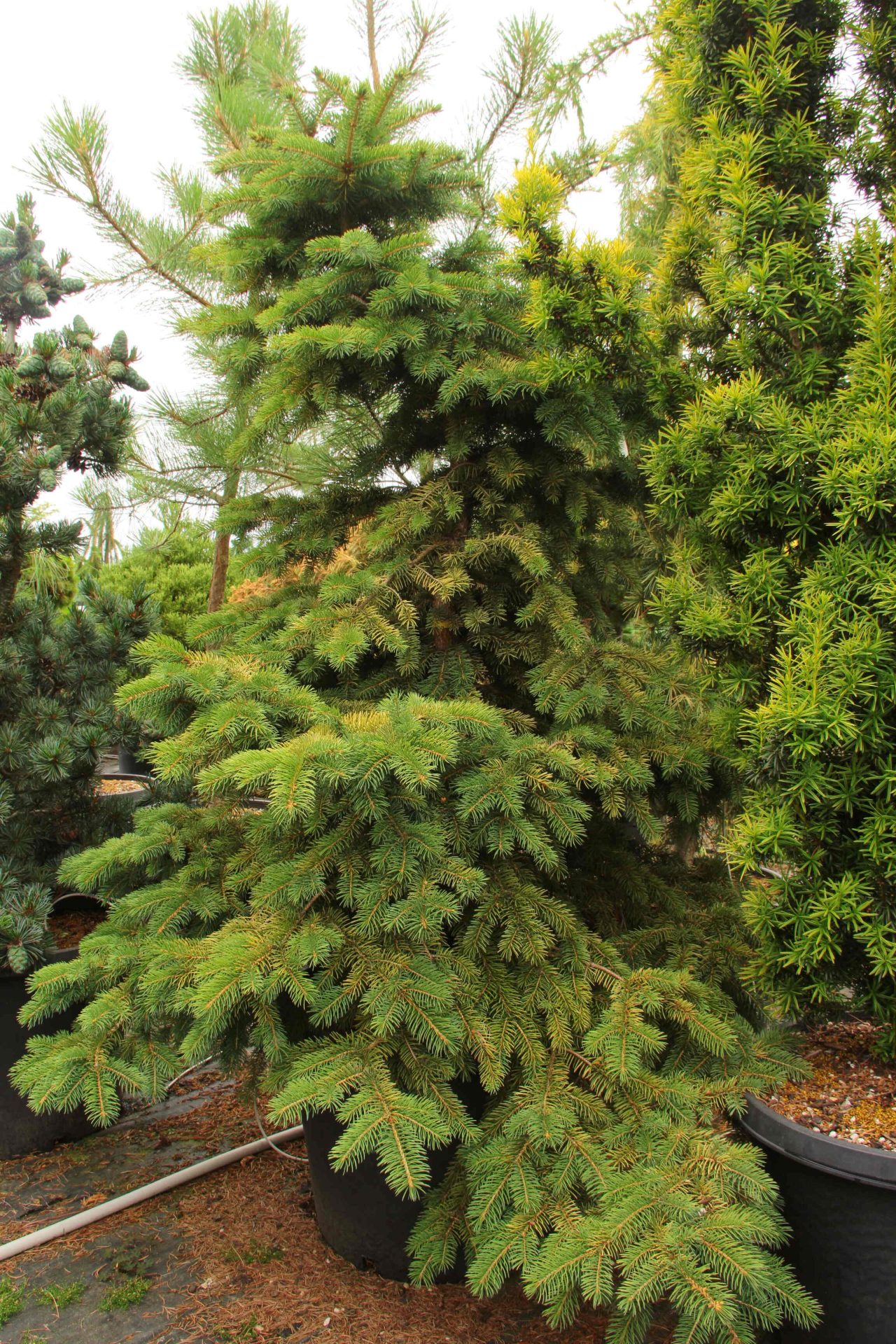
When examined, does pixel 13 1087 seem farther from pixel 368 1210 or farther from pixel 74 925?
pixel 368 1210

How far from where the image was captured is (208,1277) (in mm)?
2104

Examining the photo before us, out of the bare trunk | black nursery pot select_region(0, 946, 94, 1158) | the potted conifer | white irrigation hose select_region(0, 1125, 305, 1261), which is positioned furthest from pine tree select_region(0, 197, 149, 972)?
the bare trunk

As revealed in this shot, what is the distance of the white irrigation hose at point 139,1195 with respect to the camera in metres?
2.25

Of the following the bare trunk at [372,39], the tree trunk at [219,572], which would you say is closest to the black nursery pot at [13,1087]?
the tree trunk at [219,572]

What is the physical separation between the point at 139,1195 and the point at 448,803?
5.02 feet

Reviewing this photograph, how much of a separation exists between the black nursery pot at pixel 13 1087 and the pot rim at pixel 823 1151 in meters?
2.05

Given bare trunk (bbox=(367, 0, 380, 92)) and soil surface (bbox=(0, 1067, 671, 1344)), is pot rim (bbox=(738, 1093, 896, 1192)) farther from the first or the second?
bare trunk (bbox=(367, 0, 380, 92))

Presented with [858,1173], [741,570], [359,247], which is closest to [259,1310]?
[858,1173]

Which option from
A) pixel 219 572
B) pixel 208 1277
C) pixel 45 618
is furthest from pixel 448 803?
pixel 219 572

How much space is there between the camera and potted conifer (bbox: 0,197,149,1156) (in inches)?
106

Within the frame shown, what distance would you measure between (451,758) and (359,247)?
1327 millimetres

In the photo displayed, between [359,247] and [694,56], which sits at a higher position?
[694,56]

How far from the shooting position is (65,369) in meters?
2.76

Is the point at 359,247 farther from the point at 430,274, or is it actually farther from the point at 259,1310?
the point at 259,1310
